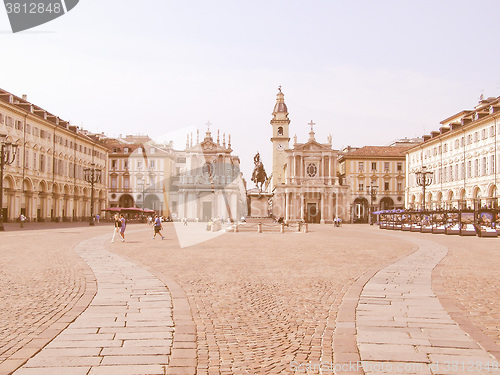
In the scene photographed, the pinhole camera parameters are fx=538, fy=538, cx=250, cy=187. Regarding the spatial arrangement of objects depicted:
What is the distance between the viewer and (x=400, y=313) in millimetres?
8484

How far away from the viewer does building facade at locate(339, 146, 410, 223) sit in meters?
97.2

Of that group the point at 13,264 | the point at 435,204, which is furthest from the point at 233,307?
the point at 435,204

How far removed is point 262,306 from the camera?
926cm

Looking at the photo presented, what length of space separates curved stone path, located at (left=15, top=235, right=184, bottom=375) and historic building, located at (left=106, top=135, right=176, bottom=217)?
9105cm

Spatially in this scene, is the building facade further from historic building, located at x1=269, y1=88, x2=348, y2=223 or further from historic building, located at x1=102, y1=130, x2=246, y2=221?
historic building, located at x1=102, y1=130, x2=246, y2=221

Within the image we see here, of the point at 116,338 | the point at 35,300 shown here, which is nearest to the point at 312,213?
the point at 35,300

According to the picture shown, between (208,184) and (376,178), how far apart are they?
31.3m

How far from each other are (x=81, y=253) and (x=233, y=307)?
1251cm

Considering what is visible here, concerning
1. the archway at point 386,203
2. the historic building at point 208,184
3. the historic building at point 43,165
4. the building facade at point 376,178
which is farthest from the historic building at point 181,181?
the archway at point 386,203

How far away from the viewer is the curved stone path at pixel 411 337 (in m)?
5.70

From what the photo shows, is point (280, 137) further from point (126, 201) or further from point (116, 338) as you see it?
point (116, 338)

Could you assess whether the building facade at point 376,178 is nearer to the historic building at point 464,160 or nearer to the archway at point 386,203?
the archway at point 386,203

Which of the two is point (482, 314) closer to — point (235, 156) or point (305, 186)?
point (305, 186)

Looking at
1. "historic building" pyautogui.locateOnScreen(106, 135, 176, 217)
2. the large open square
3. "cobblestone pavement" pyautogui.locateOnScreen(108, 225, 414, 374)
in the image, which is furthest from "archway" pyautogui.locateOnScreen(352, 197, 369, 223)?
the large open square
